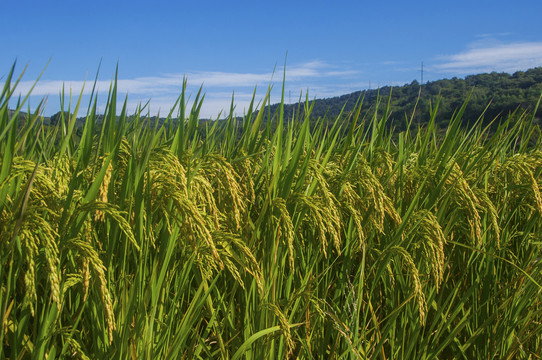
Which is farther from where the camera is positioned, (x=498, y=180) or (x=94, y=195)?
(x=498, y=180)

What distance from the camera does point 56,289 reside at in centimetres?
125

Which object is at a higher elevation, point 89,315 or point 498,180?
point 498,180

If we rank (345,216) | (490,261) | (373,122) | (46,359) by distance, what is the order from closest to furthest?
(46,359), (345,216), (490,261), (373,122)

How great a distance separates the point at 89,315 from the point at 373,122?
7.39 feet

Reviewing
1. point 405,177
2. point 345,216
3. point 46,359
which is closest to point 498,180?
point 405,177


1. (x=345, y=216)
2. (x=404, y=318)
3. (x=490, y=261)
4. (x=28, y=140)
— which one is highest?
(x=28, y=140)

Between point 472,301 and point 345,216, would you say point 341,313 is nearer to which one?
point 345,216

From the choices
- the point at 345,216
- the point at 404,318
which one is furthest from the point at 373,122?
the point at 404,318

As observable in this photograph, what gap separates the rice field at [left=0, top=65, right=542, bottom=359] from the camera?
1.56 m

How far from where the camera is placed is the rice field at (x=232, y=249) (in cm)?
156

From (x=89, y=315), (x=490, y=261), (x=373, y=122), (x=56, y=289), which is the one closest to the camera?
(x=56, y=289)

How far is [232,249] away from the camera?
2.07 meters

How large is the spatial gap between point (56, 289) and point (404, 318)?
6.16 feet

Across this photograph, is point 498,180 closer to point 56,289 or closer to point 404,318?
point 404,318
